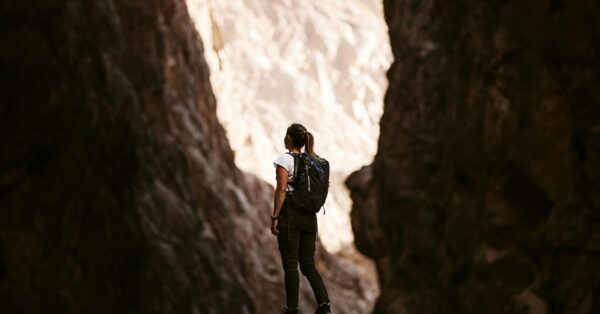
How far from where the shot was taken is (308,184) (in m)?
8.59

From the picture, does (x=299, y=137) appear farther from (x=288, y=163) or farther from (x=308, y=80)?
(x=308, y=80)

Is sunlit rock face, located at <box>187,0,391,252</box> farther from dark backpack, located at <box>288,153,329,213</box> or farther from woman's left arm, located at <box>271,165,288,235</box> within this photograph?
woman's left arm, located at <box>271,165,288,235</box>

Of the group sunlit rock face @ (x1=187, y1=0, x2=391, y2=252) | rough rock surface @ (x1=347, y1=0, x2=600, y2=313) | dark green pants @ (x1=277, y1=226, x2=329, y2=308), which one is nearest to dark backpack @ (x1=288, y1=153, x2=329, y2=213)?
dark green pants @ (x1=277, y1=226, x2=329, y2=308)

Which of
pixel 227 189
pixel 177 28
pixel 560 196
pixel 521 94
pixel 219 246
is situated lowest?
pixel 560 196

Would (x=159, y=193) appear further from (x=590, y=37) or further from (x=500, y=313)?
(x=590, y=37)

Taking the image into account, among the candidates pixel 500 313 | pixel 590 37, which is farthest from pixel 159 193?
pixel 590 37

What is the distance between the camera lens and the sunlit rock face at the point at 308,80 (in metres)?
29.0

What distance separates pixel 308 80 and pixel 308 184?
25.2 metres

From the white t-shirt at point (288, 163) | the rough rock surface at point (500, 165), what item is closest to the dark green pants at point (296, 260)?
the white t-shirt at point (288, 163)

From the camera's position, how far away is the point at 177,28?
1527 cm

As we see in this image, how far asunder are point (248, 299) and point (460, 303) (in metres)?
4.98

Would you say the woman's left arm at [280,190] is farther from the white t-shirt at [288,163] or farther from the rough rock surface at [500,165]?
the rough rock surface at [500,165]

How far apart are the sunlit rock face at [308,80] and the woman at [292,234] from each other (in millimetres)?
18996

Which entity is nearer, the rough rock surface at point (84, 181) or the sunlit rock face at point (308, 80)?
the rough rock surface at point (84, 181)
